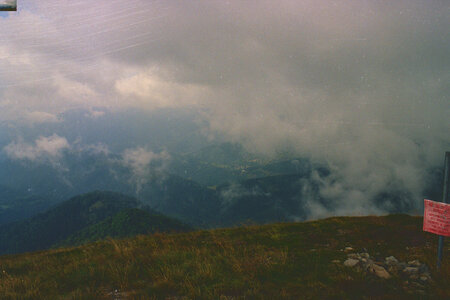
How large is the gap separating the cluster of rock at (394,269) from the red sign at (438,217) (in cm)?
118

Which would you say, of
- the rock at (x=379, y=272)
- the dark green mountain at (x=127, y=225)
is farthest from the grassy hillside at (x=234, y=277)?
the dark green mountain at (x=127, y=225)

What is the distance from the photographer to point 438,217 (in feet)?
18.7

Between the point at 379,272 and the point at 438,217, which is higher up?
the point at 438,217

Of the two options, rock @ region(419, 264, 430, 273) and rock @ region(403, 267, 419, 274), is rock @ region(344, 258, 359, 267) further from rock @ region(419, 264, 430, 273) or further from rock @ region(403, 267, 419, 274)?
rock @ region(419, 264, 430, 273)

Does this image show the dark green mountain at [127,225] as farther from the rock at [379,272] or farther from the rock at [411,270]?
the rock at [411,270]

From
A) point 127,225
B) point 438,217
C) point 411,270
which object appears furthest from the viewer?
point 127,225

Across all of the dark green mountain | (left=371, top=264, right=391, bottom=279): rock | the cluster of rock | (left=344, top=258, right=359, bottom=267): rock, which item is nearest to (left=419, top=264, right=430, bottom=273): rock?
the cluster of rock

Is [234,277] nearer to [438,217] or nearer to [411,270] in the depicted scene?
[411,270]

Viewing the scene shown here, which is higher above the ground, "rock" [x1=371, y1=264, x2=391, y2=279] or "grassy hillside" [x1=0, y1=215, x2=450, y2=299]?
"rock" [x1=371, y1=264, x2=391, y2=279]

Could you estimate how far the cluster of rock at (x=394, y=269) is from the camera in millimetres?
5827

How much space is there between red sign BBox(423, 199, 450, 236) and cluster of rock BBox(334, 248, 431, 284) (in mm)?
1185

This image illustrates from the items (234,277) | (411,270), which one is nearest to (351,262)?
(411,270)

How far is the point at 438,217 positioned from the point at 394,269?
1.79 m

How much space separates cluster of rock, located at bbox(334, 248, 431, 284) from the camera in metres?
5.83
